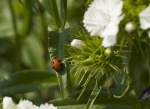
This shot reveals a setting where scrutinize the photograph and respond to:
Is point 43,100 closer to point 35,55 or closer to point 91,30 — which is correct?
point 35,55

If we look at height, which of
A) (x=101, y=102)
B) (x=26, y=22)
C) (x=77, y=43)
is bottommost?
(x=101, y=102)

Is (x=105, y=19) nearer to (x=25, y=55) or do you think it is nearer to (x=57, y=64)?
(x=57, y=64)

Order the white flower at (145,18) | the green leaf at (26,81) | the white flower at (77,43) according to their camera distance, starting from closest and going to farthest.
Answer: the white flower at (145,18), the white flower at (77,43), the green leaf at (26,81)

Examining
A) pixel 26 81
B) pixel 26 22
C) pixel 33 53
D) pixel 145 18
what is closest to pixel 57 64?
pixel 145 18

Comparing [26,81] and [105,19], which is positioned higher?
[105,19]

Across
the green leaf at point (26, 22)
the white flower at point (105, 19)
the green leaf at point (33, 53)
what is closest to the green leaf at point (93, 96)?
the white flower at point (105, 19)

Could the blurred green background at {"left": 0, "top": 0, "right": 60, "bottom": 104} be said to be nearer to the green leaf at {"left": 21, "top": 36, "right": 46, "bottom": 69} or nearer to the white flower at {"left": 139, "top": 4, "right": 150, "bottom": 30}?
the green leaf at {"left": 21, "top": 36, "right": 46, "bottom": 69}

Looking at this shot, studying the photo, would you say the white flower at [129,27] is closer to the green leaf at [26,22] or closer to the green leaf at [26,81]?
the green leaf at [26,81]
